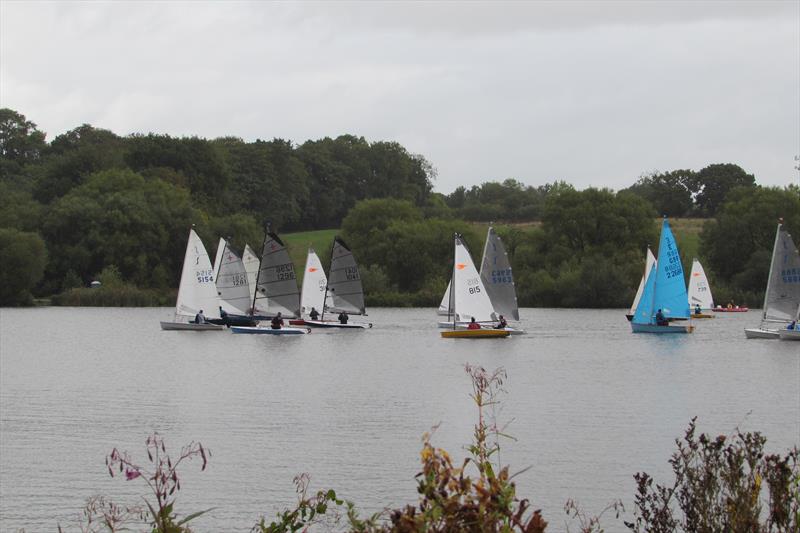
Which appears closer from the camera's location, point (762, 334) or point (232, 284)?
point (762, 334)

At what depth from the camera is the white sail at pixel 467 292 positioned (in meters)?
51.7

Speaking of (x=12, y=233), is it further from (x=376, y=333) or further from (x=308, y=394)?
(x=308, y=394)

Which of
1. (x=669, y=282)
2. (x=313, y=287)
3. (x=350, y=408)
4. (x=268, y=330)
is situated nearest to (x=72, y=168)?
(x=313, y=287)

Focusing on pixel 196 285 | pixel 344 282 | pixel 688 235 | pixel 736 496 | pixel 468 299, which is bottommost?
pixel 736 496

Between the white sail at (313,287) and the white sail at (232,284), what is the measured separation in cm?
331

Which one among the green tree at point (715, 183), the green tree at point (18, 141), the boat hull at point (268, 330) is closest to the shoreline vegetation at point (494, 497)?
the boat hull at point (268, 330)

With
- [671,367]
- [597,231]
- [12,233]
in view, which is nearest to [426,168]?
[597,231]

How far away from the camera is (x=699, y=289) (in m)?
84.2

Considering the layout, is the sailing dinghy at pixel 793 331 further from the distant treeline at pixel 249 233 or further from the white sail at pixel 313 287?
the distant treeline at pixel 249 233

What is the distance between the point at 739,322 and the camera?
74812 mm

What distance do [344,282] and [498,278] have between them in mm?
10443

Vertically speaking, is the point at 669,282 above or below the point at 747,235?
below

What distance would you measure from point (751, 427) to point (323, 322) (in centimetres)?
3689

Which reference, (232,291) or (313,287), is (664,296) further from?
(232,291)
